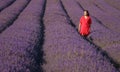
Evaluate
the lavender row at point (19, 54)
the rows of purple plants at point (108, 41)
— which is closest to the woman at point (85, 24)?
the rows of purple plants at point (108, 41)

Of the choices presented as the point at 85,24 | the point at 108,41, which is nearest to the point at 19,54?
the point at 108,41

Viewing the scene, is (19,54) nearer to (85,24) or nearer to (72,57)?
(72,57)

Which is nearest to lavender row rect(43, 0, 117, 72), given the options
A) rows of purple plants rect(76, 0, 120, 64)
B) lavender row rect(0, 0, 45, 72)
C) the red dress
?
lavender row rect(0, 0, 45, 72)

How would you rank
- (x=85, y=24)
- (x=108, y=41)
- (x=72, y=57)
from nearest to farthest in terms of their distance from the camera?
1. (x=72, y=57)
2. (x=108, y=41)
3. (x=85, y=24)

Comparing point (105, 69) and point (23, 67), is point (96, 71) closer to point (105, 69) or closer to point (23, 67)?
point (105, 69)

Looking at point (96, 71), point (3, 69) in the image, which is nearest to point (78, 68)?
point (96, 71)

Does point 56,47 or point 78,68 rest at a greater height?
point 78,68

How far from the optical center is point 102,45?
11938 millimetres

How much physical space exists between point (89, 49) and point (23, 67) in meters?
2.92

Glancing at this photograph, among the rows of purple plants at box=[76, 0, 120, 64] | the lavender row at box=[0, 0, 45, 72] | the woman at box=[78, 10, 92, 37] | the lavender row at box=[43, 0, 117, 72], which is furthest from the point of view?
the woman at box=[78, 10, 92, 37]

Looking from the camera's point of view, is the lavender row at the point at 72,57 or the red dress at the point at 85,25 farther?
the red dress at the point at 85,25

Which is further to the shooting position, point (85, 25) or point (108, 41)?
point (85, 25)

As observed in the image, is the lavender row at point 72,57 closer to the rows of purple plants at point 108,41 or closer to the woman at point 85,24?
the rows of purple plants at point 108,41

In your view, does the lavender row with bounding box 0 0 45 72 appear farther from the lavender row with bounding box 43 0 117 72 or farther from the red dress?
the red dress
